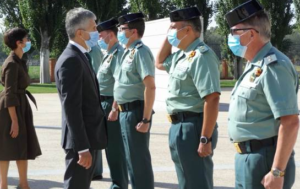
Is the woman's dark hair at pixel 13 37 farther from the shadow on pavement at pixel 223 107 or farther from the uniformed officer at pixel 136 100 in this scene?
the shadow on pavement at pixel 223 107

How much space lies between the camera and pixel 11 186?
6.49 meters

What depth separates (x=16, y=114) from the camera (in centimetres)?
595

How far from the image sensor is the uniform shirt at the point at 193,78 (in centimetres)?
427

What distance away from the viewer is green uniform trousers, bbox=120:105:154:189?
18.0 feet

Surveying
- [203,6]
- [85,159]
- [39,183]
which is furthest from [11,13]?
[85,159]

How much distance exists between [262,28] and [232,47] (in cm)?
24

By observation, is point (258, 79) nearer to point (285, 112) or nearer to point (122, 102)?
point (285, 112)

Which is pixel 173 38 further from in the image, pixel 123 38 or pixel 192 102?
pixel 123 38

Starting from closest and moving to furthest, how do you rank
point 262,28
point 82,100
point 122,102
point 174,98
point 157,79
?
point 262,28
point 82,100
point 174,98
point 122,102
point 157,79

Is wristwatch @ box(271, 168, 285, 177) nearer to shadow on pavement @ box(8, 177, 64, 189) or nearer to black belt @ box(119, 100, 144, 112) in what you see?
black belt @ box(119, 100, 144, 112)

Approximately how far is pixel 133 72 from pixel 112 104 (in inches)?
35.3

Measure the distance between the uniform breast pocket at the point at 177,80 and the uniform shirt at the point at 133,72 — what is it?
0.94m

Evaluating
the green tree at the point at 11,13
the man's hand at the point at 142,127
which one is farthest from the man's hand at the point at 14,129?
the green tree at the point at 11,13

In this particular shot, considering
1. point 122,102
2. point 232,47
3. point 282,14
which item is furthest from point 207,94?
point 282,14
